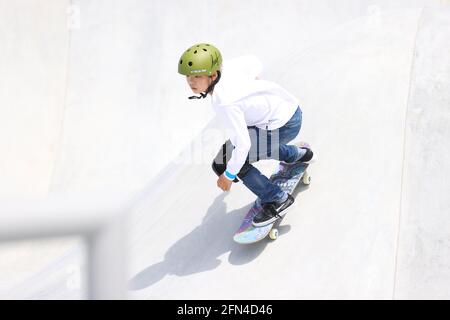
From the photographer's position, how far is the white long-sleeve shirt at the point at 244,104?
442 cm

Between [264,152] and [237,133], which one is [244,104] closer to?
[237,133]

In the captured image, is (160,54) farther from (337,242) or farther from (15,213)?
(15,213)

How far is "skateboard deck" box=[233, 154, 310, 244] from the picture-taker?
5020 millimetres

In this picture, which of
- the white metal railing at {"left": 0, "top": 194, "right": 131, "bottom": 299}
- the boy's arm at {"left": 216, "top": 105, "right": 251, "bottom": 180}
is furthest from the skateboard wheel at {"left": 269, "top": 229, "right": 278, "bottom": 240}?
the white metal railing at {"left": 0, "top": 194, "right": 131, "bottom": 299}

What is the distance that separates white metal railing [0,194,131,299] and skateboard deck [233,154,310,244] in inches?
135

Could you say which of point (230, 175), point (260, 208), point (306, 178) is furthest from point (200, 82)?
point (306, 178)

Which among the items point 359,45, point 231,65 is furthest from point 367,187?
point 359,45

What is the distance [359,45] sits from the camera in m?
7.68

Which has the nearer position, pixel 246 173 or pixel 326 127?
pixel 246 173

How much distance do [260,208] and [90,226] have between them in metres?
3.82

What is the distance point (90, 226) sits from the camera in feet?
4.75
